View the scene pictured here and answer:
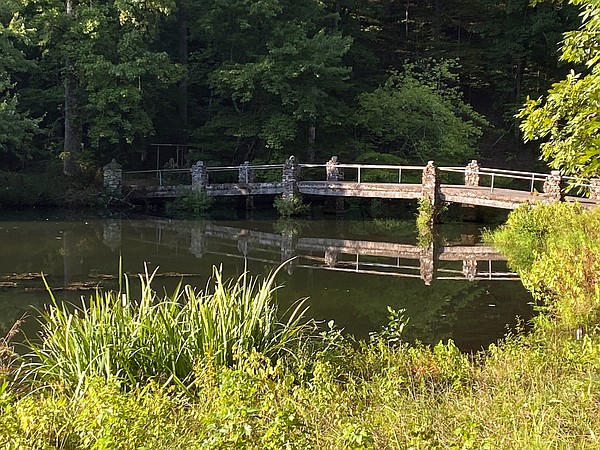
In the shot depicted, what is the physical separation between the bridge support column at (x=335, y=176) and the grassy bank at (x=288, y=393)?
1612 cm

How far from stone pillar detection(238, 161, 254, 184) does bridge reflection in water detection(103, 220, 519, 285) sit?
4.88 metres

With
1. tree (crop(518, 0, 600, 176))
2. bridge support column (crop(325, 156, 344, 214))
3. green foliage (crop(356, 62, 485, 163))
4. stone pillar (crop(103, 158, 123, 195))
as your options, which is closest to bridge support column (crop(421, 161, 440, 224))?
bridge support column (crop(325, 156, 344, 214))

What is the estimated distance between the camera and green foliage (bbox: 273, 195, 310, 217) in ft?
74.4

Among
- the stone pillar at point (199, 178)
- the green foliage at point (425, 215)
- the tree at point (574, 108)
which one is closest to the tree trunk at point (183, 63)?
the stone pillar at point (199, 178)

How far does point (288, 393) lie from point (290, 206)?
57.8ft

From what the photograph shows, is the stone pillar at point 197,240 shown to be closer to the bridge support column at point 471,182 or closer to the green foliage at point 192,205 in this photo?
the green foliage at point 192,205

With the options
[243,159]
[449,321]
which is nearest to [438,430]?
[449,321]

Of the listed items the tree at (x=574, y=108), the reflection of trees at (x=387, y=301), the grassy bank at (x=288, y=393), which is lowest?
the reflection of trees at (x=387, y=301)

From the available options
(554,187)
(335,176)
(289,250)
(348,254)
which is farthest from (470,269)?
(335,176)

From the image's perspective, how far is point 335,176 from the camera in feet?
77.1

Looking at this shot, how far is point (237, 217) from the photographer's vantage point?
22.7 m

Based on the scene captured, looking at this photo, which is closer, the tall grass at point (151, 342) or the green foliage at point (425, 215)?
the tall grass at point (151, 342)

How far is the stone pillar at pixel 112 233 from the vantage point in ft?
52.5

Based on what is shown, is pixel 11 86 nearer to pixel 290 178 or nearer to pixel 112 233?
pixel 112 233
